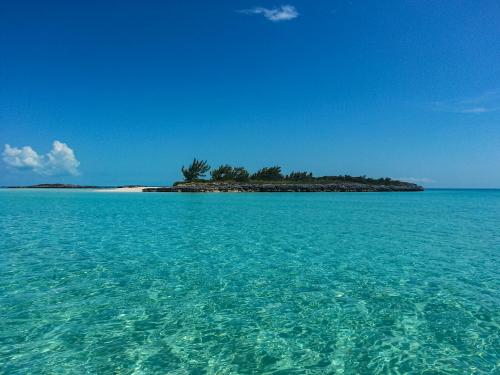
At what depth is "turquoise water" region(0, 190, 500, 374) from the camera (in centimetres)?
505

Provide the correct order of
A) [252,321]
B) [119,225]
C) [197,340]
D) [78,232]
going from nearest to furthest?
1. [197,340]
2. [252,321]
3. [78,232]
4. [119,225]

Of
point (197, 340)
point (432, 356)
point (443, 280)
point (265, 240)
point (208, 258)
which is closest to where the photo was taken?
point (432, 356)

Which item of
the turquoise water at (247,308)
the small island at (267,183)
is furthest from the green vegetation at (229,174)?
the turquoise water at (247,308)

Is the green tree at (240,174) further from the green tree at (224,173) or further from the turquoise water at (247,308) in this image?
the turquoise water at (247,308)

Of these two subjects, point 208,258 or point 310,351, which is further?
point 208,258

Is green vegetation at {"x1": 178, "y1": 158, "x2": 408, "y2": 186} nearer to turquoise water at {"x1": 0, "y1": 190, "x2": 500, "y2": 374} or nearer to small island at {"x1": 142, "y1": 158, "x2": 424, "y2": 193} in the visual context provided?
small island at {"x1": 142, "y1": 158, "x2": 424, "y2": 193}

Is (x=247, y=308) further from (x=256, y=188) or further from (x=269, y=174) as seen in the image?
(x=269, y=174)

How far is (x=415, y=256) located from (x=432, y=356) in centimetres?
764

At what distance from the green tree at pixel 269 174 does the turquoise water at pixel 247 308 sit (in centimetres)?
7987

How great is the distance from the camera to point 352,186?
8781 centimetres

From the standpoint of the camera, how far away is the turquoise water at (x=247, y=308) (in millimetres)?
5055

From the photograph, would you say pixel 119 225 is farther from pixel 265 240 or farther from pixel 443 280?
pixel 443 280

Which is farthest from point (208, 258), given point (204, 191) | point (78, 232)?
point (204, 191)

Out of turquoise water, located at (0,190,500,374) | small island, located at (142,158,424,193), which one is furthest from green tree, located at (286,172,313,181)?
turquoise water, located at (0,190,500,374)
